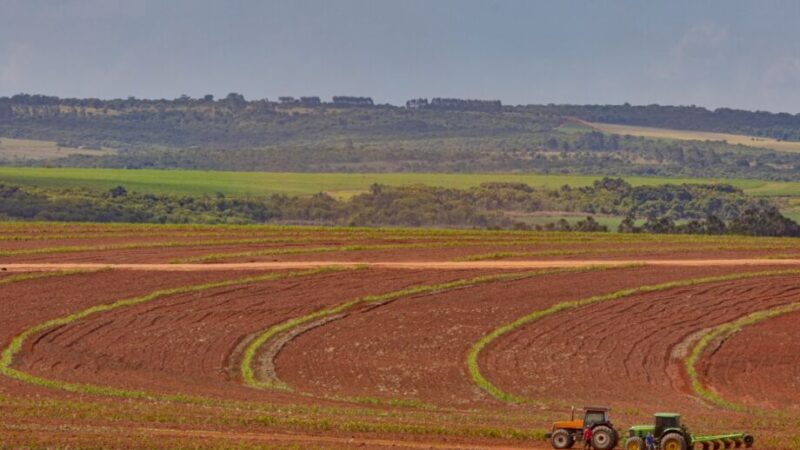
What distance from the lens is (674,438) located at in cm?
3022

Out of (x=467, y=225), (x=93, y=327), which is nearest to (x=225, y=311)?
(x=93, y=327)

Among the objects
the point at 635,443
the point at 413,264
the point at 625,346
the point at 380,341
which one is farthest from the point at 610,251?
the point at 635,443

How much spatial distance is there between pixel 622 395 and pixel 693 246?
34792 mm

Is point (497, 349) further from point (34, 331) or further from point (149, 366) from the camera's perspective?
point (34, 331)

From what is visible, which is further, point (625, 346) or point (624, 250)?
point (624, 250)

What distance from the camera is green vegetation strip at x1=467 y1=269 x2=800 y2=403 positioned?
41969mm

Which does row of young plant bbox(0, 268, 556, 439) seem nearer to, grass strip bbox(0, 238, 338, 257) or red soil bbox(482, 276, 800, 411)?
red soil bbox(482, 276, 800, 411)

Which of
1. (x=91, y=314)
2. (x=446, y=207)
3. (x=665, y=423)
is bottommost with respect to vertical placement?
(x=446, y=207)

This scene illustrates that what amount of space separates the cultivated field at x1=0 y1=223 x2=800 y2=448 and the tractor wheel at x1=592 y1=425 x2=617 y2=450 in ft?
3.84

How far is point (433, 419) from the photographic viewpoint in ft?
115

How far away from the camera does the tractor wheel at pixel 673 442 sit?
3019 cm

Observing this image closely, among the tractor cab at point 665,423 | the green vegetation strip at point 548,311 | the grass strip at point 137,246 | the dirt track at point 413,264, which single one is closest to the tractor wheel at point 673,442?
the tractor cab at point 665,423

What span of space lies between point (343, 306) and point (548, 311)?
23.1 ft

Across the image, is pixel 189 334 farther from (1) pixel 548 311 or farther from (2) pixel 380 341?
(1) pixel 548 311
